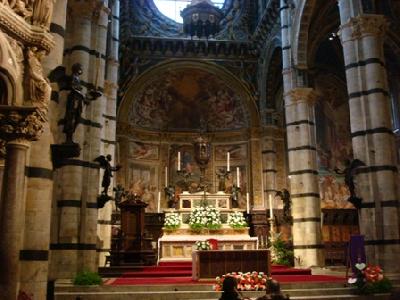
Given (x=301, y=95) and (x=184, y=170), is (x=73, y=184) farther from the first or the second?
(x=184, y=170)

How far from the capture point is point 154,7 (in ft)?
93.9

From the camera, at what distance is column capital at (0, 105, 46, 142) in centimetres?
719

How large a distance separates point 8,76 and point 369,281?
9244 mm

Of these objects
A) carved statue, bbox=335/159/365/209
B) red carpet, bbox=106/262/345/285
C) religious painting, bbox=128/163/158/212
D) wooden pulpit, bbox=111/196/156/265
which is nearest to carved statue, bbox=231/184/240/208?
religious painting, bbox=128/163/158/212

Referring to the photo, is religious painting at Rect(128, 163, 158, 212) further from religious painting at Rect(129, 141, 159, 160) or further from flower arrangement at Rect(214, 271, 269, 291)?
flower arrangement at Rect(214, 271, 269, 291)

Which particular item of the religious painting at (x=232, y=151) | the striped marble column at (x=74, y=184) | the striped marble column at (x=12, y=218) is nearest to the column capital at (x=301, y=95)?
the religious painting at (x=232, y=151)

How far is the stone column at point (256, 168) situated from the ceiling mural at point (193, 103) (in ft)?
3.65

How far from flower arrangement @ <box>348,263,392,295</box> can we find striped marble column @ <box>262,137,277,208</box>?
1469cm

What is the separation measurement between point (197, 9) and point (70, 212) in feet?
48.9

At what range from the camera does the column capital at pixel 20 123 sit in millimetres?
7191

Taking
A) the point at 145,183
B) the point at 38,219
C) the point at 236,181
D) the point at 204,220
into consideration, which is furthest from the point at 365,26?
the point at 145,183

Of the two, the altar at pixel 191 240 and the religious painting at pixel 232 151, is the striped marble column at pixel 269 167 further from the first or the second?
the altar at pixel 191 240

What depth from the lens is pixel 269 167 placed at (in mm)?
26422

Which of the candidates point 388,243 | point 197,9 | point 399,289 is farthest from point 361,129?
point 197,9
